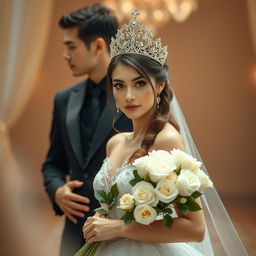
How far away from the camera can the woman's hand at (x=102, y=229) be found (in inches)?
75.2

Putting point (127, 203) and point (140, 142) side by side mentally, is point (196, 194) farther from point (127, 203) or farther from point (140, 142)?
point (140, 142)

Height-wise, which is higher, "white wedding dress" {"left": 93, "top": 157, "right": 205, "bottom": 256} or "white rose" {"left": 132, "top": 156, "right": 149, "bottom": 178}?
"white rose" {"left": 132, "top": 156, "right": 149, "bottom": 178}

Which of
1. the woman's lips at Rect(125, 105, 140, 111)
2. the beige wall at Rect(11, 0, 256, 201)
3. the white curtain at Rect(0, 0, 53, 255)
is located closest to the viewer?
the woman's lips at Rect(125, 105, 140, 111)

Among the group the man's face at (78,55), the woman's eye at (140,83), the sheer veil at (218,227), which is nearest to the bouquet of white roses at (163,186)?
the woman's eye at (140,83)

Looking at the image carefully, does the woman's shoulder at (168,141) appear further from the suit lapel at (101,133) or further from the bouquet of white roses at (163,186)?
the suit lapel at (101,133)

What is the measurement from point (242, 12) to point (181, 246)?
6880mm

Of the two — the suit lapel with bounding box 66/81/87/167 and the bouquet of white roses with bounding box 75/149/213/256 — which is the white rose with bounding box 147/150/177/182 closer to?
the bouquet of white roses with bounding box 75/149/213/256

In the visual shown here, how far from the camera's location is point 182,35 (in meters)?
8.49

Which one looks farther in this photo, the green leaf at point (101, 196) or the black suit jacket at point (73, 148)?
the black suit jacket at point (73, 148)

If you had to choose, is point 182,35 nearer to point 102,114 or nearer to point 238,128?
point 238,128

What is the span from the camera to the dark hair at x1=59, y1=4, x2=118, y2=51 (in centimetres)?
312

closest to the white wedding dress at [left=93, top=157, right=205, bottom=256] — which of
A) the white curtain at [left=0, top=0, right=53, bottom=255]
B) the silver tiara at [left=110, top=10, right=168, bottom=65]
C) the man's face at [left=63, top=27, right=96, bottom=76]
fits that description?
the silver tiara at [left=110, top=10, right=168, bottom=65]

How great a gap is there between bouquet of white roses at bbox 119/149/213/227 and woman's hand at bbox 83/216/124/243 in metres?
0.11

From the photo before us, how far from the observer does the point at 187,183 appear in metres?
1.74
